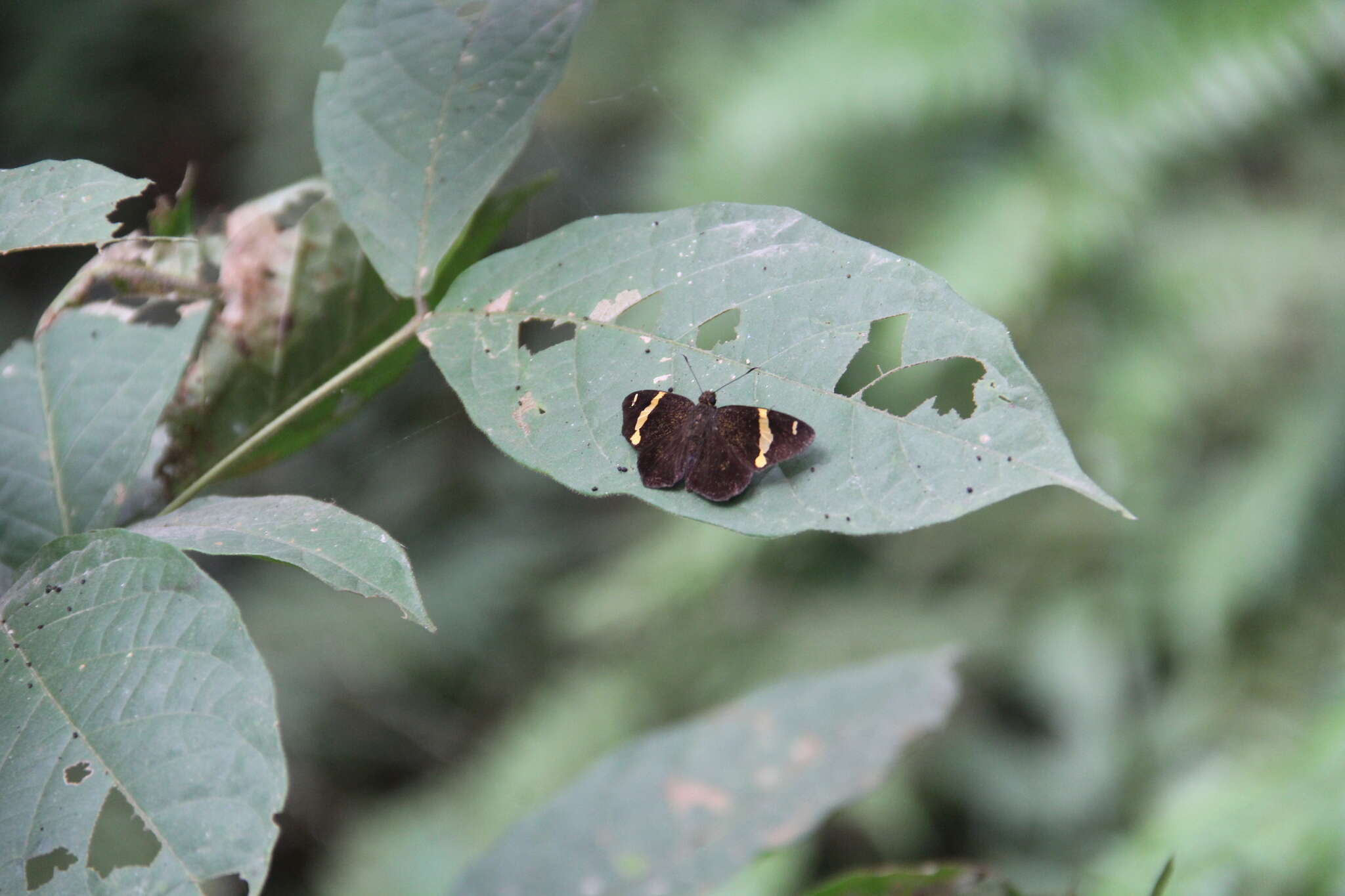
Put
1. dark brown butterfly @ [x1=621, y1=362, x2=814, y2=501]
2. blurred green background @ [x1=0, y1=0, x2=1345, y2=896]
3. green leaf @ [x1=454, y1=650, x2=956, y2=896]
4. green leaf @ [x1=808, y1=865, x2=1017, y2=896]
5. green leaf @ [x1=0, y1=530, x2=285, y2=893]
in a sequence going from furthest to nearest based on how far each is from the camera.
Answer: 1. blurred green background @ [x1=0, y1=0, x2=1345, y2=896]
2. green leaf @ [x1=454, y1=650, x2=956, y2=896]
3. green leaf @ [x1=808, y1=865, x2=1017, y2=896]
4. dark brown butterfly @ [x1=621, y1=362, x2=814, y2=501]
5. green leaf @ [x1=0, y1=530, x2=285, y2=893]

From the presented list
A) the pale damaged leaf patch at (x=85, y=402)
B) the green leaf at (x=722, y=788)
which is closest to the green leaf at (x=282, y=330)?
the pale damaged leaf patch at (x=85, y=402)

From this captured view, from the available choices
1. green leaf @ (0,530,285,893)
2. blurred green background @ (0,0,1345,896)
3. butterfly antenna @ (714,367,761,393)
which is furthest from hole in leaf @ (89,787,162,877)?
blurred green background @ (0,0,1345,896)

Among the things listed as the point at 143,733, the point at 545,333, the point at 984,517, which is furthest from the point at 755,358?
the point at 984,517

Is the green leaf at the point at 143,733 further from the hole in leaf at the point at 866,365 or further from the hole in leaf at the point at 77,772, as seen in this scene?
the hole in leaf at the point at 866,365

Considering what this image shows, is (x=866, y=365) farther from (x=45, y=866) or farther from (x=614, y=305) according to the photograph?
(x=45, y=866)

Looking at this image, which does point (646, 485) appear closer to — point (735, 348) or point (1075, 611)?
point (735, 348)

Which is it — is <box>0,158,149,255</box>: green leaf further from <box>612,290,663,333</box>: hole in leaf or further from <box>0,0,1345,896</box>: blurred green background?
<box>0,0,1345,896</box>: blurred green background
